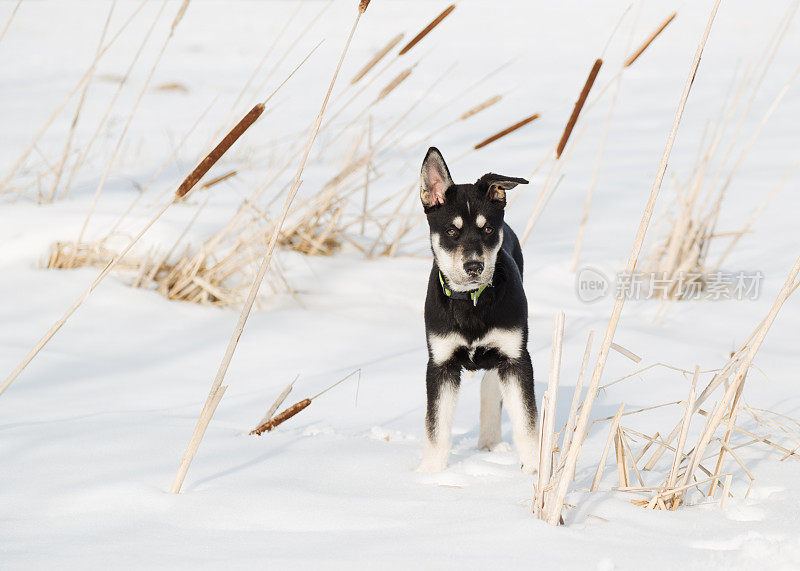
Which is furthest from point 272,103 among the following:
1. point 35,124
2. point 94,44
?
point 94,44

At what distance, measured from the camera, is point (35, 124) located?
9.91m

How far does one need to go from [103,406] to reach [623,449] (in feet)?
6.18

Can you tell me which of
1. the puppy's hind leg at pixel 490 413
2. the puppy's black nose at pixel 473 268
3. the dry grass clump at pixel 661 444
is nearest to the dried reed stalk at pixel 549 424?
the dry grass clump at pixel 661 444

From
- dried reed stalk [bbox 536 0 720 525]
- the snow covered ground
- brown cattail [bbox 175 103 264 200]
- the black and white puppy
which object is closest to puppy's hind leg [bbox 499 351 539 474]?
the black and white puppy

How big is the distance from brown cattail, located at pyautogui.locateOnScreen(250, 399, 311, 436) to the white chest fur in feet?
1.52

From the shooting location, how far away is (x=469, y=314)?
8.56 feet

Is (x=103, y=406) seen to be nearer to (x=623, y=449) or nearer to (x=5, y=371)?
(x=5, y=371)

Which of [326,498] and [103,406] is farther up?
[326,498]

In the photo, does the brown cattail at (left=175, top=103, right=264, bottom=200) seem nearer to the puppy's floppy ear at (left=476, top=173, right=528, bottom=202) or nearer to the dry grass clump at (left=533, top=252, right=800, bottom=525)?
the dry grass clump at (left=533, top=252, right=800, bottom=525)

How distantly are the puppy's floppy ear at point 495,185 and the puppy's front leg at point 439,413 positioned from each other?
56 centimetres

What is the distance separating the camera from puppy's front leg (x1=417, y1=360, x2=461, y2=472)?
2.52 m

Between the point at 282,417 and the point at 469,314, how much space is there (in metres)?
0.65

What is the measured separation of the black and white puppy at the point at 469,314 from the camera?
257 centimetres

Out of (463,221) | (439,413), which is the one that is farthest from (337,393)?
(463,221)
